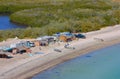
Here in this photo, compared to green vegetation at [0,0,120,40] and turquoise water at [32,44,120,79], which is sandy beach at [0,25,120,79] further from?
green vegetation at [0,0,120,40]

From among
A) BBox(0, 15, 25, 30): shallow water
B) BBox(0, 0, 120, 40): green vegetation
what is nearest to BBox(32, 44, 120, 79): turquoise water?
BBox(0, 0, 120, 40): green vegetation

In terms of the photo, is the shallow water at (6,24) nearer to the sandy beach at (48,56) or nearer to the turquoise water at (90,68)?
the sandy beach at (48,56)

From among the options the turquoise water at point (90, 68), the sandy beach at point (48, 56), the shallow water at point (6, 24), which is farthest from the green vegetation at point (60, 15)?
the turquoise water at point (90, 68)

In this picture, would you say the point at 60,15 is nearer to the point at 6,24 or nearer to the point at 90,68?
the point at 6,24

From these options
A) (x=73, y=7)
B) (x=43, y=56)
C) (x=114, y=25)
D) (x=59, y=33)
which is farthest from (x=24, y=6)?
(x=43, y=56)

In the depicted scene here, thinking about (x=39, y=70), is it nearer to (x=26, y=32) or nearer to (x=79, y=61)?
(x=79, y=61)
